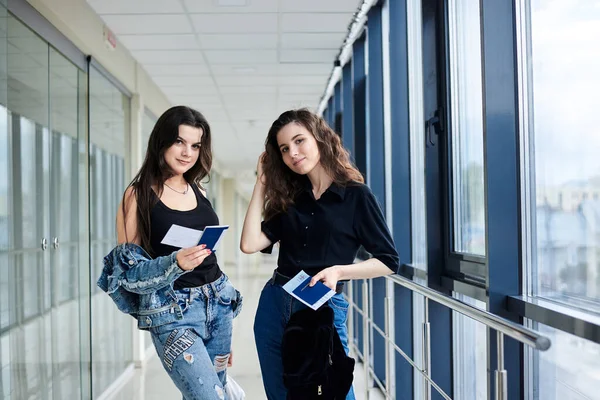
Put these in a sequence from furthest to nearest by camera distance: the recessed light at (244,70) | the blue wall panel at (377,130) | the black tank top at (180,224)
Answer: the recessed light at (244,70)
the blue wall panel at (377,130)
the black tank top at (180,224)

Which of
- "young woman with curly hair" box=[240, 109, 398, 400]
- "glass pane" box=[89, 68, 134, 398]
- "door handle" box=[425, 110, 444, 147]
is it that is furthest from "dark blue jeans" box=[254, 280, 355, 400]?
"glass pane" box=[89, 68, 134, 398]

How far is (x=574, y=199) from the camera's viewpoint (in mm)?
1767

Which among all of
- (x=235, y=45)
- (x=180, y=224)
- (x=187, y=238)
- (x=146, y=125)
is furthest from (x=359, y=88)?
(x=187, y=238)

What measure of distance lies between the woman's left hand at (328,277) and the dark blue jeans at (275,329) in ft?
0.45

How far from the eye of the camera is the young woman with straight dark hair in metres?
2.07

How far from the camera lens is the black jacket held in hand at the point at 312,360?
72.6 inches

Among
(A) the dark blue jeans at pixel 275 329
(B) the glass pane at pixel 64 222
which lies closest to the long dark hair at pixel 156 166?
(A) the dark blue jeans at pixel 275 329

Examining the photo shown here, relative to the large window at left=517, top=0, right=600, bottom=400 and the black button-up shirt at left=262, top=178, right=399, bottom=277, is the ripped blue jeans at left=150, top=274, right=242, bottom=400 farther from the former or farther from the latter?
the large window at left=517, top=0, right=600, bottom=400

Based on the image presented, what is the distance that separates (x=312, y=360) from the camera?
6.05 feet

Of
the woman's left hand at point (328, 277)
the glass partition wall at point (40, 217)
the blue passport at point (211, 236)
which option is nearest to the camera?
the woman's left hand at point (328, 277)

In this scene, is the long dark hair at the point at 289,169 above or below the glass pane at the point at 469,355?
above

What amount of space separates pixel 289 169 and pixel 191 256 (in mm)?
453

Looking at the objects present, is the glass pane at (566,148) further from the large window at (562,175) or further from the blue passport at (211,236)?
the blue passport at (211,236)

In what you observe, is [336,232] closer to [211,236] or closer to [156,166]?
[211,236]
